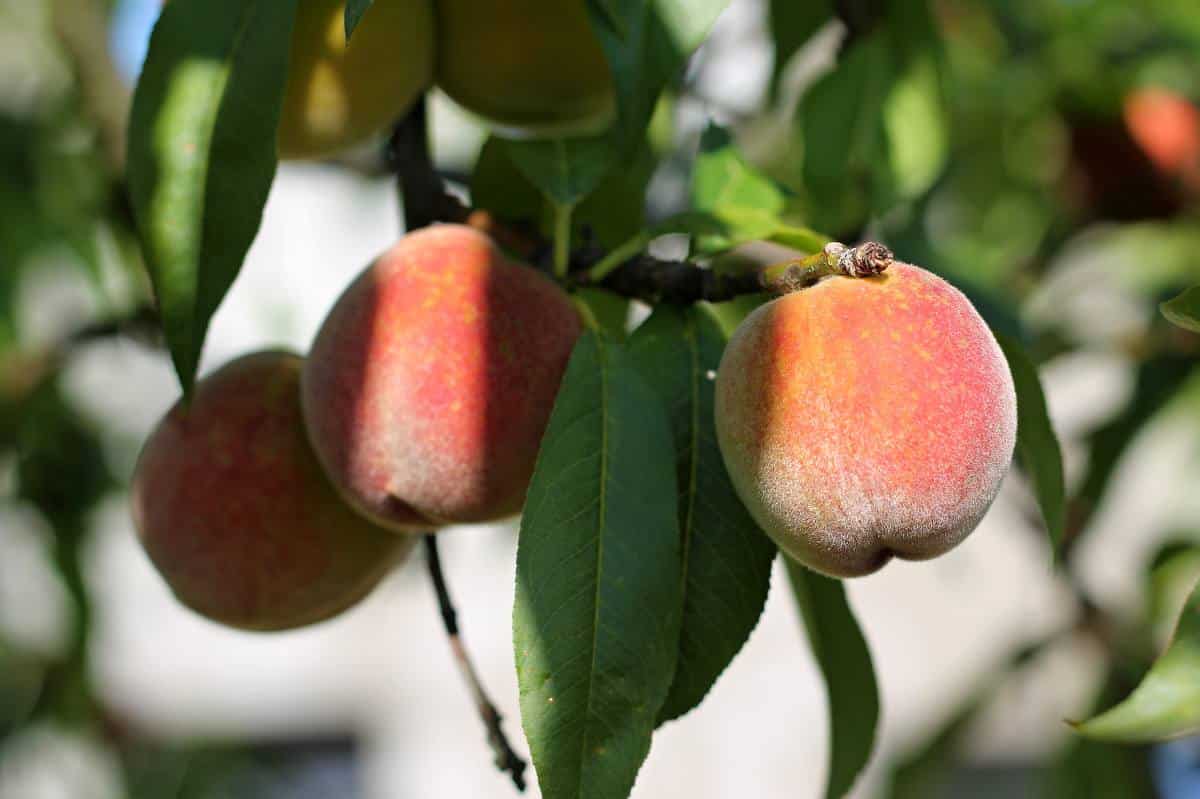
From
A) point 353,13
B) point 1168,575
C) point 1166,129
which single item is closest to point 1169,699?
point 353,13

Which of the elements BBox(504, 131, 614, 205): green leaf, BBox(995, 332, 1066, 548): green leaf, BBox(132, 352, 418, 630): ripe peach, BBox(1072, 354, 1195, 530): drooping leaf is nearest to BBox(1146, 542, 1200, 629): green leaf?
BBox(1072, 354, 1195, 530): drooping leaf

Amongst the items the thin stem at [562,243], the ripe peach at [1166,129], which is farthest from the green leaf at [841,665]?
the ripe peach at [1166,129]

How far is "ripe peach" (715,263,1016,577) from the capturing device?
0.62 meters

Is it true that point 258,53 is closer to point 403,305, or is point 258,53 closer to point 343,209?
point 403,305

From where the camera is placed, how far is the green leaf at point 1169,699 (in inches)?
26.1

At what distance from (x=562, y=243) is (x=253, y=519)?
0.25m

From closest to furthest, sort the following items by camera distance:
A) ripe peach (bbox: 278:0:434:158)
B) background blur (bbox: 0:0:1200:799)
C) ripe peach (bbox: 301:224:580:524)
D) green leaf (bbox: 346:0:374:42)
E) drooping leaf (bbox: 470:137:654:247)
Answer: green leaf (bbox: 346:0:374:42) < ripe peach (bbox: 301:224:580:524) < ripe peach (bbox: 278:0:434:158) < drooping leaf (bbox: 470:137:654:247) < background blur (bbox: 0:0:1200:799)

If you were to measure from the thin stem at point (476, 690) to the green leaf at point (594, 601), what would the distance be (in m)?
0.17

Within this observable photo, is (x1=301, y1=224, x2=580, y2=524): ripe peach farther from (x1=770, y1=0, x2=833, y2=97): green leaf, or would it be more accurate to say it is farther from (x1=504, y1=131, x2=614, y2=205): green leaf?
(x1=770, y1=0, x2=833, y2=97): green leaf

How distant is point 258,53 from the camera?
29.1 inches

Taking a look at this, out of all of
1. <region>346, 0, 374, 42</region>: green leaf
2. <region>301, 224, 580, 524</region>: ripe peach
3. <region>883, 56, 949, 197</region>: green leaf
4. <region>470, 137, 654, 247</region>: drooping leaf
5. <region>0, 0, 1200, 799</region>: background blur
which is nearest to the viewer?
<region>346, 0, 374, 42</region>: green leaf

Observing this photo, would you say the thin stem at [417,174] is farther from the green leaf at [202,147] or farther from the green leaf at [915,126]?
the green leaf at [915,126]

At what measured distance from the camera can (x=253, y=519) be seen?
2.76ft

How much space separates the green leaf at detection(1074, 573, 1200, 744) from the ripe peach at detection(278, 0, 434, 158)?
1.81 ft
